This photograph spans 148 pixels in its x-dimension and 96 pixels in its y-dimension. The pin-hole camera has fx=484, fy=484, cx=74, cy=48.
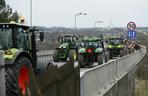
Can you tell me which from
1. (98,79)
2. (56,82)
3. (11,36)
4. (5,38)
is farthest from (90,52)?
(56,82)

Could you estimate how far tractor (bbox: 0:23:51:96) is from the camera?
9.62 meters

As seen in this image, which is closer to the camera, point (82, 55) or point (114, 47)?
point (82, 55)

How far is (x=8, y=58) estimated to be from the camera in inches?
420

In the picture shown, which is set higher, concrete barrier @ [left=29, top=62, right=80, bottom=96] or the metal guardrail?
concrete barrier @ [left=29, top=62, right=80, bottom=96]

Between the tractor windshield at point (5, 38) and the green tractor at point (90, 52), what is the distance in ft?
62.1

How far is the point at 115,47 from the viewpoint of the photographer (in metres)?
48.3

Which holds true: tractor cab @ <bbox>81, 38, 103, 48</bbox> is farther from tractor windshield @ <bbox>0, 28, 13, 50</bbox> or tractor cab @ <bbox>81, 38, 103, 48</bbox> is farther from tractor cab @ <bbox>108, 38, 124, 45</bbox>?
tractor windshield @ <bbox>0, 28, 13, 50</bbox>

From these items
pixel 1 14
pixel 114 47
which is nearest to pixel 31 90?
pixel 114 47

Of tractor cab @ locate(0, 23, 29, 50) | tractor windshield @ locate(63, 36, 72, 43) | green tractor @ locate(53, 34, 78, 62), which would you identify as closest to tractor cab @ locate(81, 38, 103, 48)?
green tractor @ locate(53, 34, 78, 62)

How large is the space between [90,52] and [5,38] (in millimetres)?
20339

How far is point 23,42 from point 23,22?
614 mm

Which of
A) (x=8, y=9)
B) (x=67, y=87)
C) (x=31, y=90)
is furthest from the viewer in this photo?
(x=8, y=9)

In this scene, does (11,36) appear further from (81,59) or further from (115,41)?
(115,41)

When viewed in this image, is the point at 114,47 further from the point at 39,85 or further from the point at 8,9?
the point at 39,85
